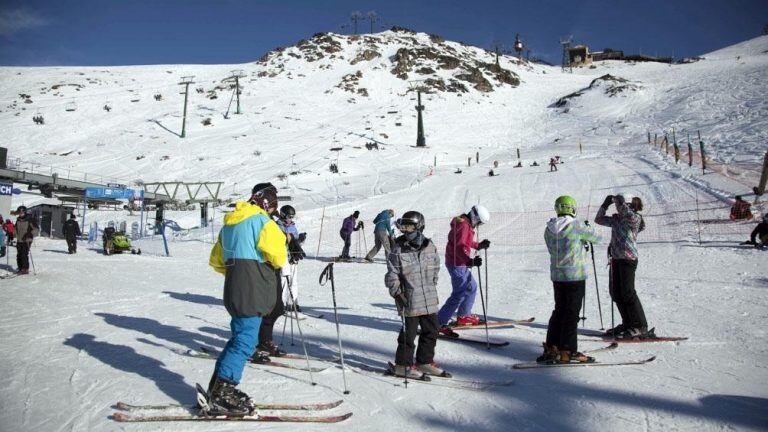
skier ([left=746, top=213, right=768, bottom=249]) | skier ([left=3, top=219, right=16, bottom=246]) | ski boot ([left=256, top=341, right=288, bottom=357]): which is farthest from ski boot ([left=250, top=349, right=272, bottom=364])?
skier ([left=3, top=219, right=16, bottom=246])

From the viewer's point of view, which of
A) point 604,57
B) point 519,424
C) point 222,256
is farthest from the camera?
point 604,57

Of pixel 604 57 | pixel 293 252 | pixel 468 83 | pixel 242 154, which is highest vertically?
pixel 604 57

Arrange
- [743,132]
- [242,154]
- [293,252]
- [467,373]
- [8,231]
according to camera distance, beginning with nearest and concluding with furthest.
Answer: [467,373]
[293,252]
[8,231]
[743,132]
[242,154]

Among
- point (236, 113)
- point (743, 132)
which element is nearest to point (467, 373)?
point (743, 132)

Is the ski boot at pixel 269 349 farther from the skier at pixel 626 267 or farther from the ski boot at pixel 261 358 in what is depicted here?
the skier at pixel 626 267

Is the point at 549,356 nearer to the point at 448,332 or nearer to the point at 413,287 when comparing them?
the point at 448,332

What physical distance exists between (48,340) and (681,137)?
38.4m

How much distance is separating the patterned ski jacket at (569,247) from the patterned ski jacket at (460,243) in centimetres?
135

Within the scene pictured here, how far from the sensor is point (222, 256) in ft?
12.5

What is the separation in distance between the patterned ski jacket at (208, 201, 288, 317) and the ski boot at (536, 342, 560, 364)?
9.78 ft

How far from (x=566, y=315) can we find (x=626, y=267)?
155 centimetres

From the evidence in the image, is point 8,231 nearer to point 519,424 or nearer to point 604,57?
point 519,424

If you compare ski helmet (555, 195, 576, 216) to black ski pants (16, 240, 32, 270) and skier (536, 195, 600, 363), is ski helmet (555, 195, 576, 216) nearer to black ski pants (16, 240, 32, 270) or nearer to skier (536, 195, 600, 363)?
skier (536, 195, 600, 363)

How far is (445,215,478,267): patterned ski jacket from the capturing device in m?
6.04
